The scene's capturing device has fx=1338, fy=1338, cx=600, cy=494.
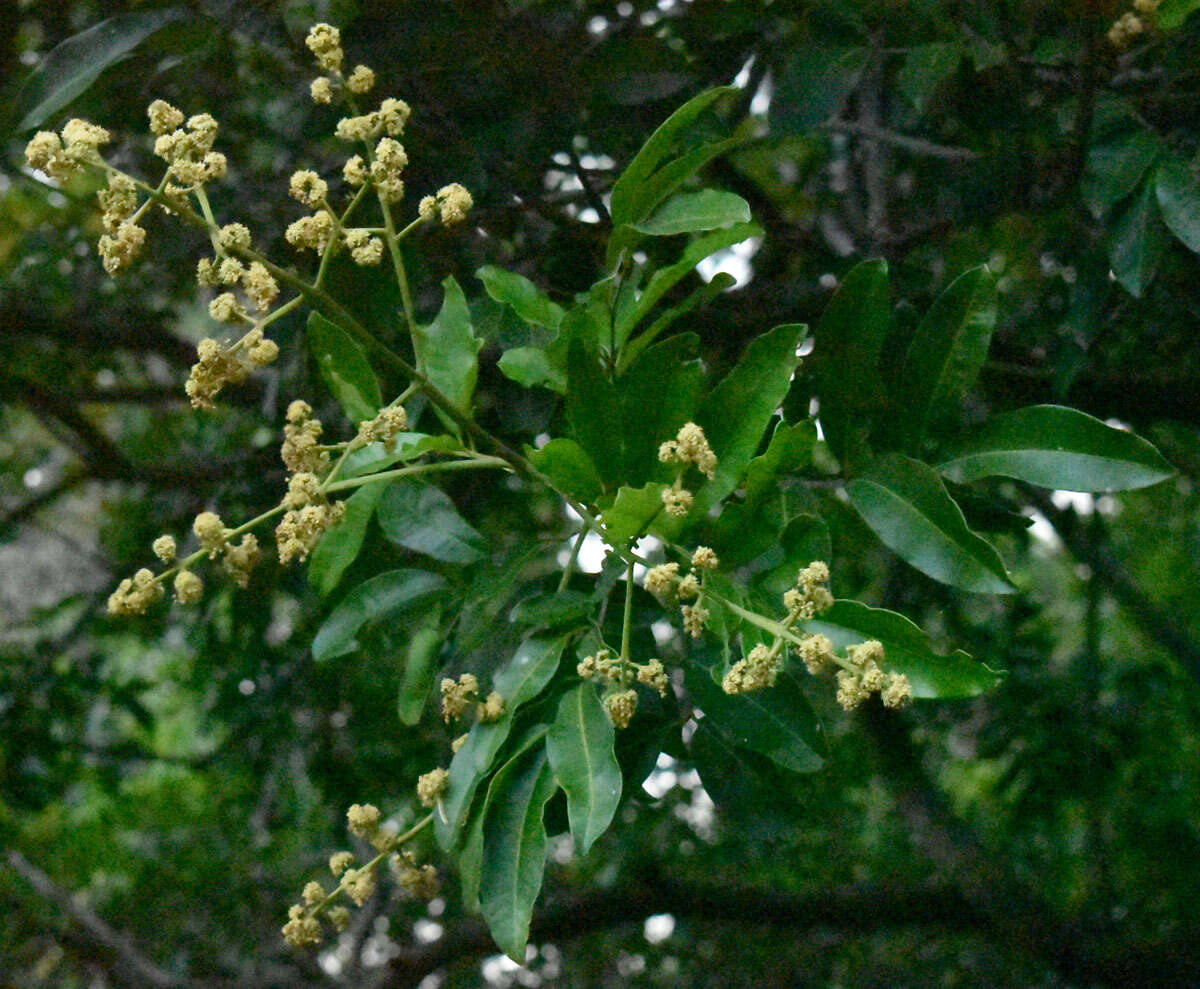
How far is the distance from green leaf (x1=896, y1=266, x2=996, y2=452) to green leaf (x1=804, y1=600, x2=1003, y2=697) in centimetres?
25

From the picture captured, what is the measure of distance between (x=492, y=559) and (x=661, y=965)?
1.79m

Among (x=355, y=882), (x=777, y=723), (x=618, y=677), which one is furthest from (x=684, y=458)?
(x=355, y=882)

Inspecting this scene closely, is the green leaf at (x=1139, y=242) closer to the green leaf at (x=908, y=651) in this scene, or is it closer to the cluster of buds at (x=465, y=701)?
the green leaf at (x=908, y=651)

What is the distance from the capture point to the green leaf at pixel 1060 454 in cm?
94

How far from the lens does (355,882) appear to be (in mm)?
942

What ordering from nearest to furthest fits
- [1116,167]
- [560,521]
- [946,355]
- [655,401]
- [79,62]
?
[655,401]
[946,355]
[79,62]
[1116,167]
[560,521]

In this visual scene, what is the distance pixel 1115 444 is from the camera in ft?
3.13

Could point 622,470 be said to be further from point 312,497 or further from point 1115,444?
point 1115,444

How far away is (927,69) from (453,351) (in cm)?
70

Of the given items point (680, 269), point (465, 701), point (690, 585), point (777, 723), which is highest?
point (680, 269)

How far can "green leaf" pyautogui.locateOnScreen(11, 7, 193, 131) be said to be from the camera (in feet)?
3.84

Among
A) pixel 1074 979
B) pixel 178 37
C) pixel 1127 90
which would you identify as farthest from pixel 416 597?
pixel 1074 979

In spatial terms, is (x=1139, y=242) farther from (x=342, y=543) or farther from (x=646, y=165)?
(x=342, y=543)

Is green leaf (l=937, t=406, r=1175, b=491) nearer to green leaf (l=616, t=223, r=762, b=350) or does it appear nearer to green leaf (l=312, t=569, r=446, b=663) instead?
green leaf (l=616, t=223, r=762, b=350)
